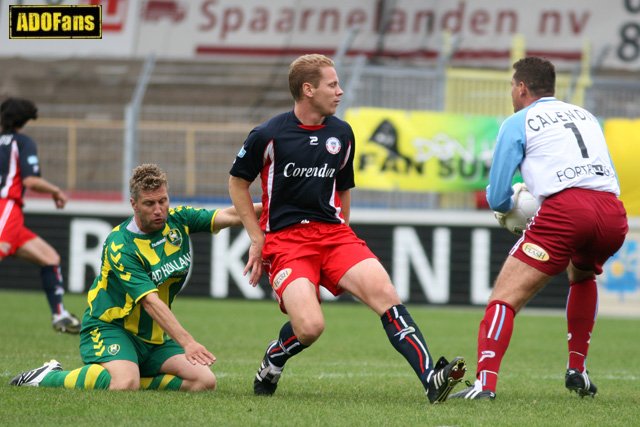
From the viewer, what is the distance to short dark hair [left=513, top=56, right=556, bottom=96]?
6578mm

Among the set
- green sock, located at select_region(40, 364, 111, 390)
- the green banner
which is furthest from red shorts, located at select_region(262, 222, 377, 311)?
the green banner

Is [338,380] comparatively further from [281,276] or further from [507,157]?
[507,157]

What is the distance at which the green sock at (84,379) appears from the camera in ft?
21.6

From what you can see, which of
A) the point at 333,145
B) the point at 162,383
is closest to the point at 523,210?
the point at 333,145

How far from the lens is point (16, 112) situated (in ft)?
36.0

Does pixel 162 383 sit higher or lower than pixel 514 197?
lower

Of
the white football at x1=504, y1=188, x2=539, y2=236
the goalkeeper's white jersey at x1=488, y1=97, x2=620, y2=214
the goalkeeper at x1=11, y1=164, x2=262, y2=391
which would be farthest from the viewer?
the white football at x1=504, y1=188, x2=539, y2=236

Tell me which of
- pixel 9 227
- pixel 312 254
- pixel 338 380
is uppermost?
pixel 312 254

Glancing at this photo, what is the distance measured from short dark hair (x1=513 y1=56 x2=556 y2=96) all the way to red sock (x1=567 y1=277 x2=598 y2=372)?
4.17 feet

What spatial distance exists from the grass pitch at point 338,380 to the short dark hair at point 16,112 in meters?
1.97

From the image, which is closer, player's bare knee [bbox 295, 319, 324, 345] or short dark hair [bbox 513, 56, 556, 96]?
player's bare knee [bbox 295, 319, 324, 345]

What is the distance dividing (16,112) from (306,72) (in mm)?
5239

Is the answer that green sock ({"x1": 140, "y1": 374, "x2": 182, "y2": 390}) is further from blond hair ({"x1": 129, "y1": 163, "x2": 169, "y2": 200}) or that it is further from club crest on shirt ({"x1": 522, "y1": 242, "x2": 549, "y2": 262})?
club crest on shirt ({"x1": 522, "y1": 242, "x2": 549, "y2": 262})

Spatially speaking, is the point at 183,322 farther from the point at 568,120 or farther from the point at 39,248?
the point at 568,120
